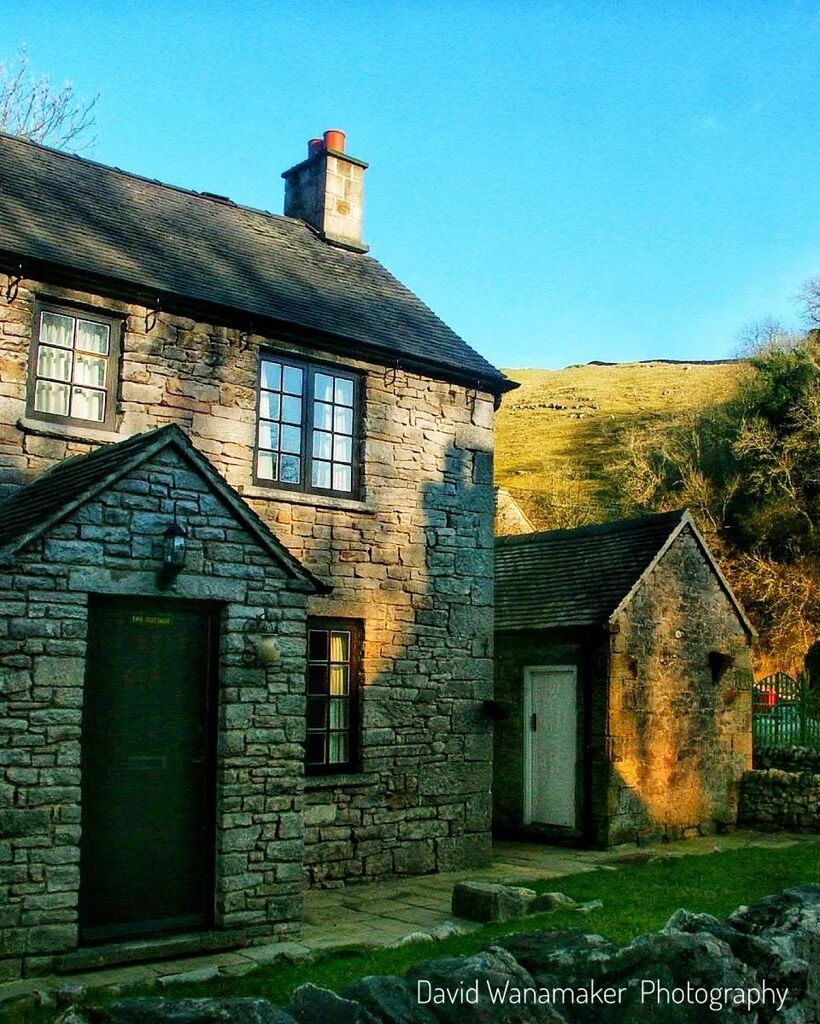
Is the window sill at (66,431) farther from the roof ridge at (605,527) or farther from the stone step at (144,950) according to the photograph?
the roof ridge at (605,527)

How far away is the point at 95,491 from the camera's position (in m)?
8.29

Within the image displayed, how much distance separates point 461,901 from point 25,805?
13.1 feet

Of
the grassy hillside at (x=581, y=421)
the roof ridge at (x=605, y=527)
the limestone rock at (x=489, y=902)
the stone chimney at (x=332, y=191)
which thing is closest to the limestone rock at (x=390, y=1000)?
the limestone rock at (x=489, y=902)

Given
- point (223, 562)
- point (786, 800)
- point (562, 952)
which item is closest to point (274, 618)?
point (223, 562)

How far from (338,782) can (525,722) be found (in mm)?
4699

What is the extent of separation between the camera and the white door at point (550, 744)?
14.9 meters

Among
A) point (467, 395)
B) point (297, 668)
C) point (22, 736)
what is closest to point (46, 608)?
point (22, 736)

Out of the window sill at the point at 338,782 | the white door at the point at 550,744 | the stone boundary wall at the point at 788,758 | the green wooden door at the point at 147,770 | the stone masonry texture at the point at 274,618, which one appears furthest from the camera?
the stone boundary wall at the point at 788,758

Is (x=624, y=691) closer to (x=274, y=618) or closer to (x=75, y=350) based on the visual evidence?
(x=274, y=618)

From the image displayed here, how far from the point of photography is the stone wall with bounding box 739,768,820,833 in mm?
15953

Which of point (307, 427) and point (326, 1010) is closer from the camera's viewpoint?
point (326, 1010)

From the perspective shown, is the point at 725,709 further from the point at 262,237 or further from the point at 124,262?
the point at 124,262

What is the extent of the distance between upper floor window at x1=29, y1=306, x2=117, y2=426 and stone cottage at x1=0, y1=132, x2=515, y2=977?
27mm

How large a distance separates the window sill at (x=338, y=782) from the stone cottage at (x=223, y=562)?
30 millimetres
